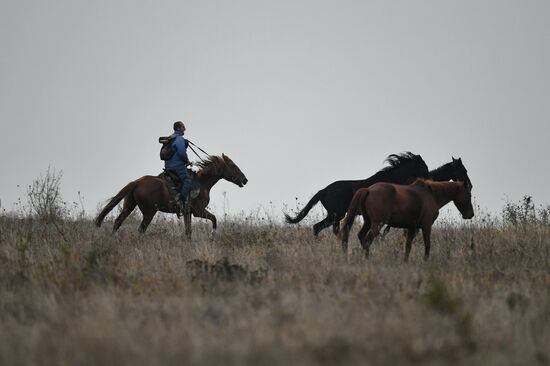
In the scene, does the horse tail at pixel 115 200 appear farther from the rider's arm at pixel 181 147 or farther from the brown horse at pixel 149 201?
the rider's arm at pixel 181 147

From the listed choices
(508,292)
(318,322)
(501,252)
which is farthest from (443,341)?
(501,252)

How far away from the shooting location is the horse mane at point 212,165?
49.9 feet

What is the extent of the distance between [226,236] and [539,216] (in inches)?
376

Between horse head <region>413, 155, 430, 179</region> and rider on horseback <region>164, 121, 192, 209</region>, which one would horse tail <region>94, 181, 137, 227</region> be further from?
horse head <region>413, 155, 430, 179</region>

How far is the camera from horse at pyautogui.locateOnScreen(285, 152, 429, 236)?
45.2ft

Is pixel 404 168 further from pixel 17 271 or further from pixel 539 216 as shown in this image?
pixel 17 271

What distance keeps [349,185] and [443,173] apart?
2244 millimetres

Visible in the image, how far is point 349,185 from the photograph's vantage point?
45.6ft

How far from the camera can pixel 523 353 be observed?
4.75m

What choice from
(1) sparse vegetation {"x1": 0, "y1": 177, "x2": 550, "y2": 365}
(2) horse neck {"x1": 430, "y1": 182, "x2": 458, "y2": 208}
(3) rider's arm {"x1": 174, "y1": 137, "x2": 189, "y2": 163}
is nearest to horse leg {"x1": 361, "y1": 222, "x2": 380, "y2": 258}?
(1) sparse vegetation {"x1": 0, "y1": 177, "x2": 550, "y2": 365}

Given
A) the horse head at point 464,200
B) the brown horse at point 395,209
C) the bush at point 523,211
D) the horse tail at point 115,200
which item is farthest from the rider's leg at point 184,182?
the bush at point 523,211

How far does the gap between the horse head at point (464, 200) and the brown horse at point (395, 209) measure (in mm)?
703

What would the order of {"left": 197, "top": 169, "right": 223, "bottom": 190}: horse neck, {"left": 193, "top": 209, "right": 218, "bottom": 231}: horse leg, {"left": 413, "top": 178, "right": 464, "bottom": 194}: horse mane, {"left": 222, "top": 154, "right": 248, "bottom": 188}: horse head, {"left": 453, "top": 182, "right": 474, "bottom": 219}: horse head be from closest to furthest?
{"left": 413, "top": 178, "right": 464, "bottom": 194}: horse mane → {"left": 453, "top": 182, "right": 474, "bottom": 219}: horse head → {"left": 193, "top": 209, "right": 218, "bottom": 231}: horse leg → {"left": 197, "top": 169, "right": 223, "bottom": 190}: horse neck → {"left": 222, "top": 154, "right": 248, "bottom": 188}: horse head

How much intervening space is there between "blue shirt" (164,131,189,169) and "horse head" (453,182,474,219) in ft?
19.4
